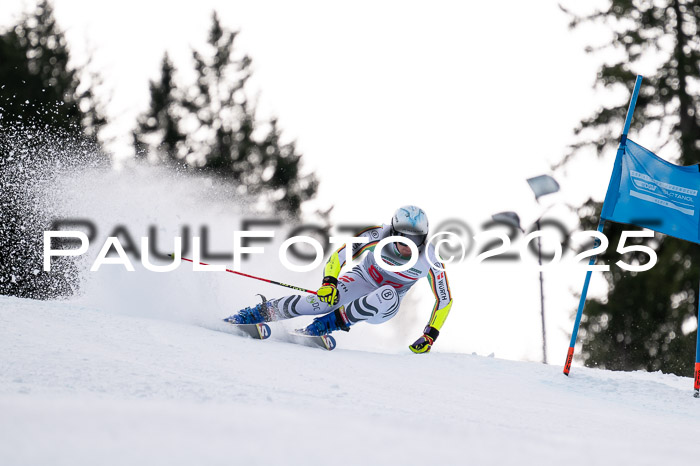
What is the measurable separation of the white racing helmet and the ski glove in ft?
2.91

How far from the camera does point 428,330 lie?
7090 mm

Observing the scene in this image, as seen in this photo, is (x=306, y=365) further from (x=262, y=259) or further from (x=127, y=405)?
(x=262, y=259)

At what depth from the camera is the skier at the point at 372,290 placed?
265 inches

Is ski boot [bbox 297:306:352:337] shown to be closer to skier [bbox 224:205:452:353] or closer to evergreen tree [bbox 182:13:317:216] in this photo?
skier [bbox 224:205:452:353]

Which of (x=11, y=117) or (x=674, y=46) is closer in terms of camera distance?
(x=674, y=46)

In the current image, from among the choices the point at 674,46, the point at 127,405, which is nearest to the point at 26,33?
the point at 674,46

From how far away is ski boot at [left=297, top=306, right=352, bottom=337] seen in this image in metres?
6.78

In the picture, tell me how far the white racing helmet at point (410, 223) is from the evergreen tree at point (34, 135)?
25.0 ft

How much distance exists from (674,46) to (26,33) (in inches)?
596

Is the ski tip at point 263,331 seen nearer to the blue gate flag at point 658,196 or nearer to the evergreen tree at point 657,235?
the blue gate flag at point 658,196

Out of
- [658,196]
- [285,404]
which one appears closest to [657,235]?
[658,196]

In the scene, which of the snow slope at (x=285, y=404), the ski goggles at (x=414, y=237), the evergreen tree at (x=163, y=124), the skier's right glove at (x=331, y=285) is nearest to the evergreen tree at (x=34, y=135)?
the evergreen tree at (x=163, y=124)

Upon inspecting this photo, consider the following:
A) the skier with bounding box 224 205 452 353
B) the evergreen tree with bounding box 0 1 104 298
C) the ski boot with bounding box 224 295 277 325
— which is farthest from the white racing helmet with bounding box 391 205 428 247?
the evergreen tree with bounding box 0 1 104 298

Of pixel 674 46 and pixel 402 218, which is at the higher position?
pixel 674 46
